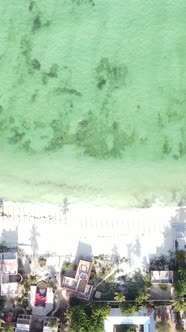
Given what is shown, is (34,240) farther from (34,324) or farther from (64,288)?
(34,324)

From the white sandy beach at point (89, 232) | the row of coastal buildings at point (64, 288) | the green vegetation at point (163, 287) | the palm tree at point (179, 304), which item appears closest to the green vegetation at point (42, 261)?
the white sandy beach at point (89, 232)

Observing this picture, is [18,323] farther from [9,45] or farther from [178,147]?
[9,45]

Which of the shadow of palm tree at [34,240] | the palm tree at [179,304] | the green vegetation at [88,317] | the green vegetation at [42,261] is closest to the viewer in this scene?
the green vegetation at [88,317]

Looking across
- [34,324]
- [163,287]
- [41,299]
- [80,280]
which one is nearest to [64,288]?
[80,280]

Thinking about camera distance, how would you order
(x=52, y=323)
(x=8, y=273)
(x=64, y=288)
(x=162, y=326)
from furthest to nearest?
(x=64, y=288)
(x=162, y=326)
(x=8, y=273)
(x=52, y=323)

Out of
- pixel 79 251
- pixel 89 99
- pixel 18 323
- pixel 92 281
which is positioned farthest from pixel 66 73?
pixel 18 323

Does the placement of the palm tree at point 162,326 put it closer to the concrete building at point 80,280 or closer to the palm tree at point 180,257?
the palm tree at point 180,257

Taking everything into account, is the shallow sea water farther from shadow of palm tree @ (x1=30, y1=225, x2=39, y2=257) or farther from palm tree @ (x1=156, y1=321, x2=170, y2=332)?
palm tree @ (x1=156, y1=321, x2=170, y2=332)
